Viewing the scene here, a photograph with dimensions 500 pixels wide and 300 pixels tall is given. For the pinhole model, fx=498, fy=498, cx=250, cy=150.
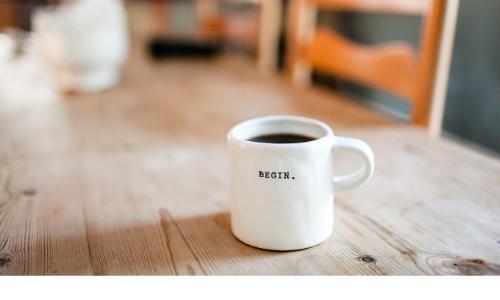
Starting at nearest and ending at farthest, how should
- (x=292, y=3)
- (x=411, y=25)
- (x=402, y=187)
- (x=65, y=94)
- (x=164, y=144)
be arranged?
(x=402, y=187) < (x=164, y=144) < (x=411, y=25) < (x=65, y=94) < (x=292, y=3)

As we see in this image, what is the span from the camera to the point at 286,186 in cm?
43

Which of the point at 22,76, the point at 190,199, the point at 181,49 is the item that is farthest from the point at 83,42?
the point at 190,199

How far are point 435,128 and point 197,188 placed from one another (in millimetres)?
464

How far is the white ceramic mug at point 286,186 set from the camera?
430 mm

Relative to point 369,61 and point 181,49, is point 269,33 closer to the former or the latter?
point 181,49

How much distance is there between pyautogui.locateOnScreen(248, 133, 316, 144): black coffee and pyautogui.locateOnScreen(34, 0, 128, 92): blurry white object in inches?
29.6

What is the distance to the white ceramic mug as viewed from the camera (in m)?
0.43

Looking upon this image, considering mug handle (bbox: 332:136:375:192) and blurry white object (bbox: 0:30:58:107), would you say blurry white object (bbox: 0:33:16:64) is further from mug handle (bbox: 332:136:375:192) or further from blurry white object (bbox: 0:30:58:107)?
mug handle (bbox: 332:136:375:192)

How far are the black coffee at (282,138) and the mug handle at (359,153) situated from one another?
32 millimetres

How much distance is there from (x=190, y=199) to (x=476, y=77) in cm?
60

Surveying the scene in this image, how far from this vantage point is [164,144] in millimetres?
803

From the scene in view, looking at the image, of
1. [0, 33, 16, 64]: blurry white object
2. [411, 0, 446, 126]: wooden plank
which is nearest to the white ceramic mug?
[411, 0, 446, 126]: wooden plank
